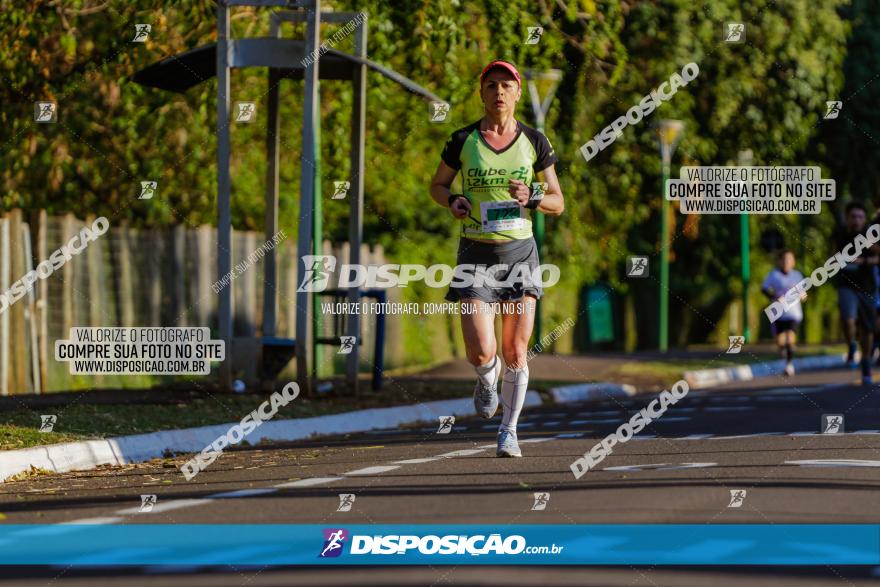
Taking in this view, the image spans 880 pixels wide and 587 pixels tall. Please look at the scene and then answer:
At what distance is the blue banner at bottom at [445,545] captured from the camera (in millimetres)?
7109

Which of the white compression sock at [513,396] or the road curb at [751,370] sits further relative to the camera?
the road curb at [751,370]

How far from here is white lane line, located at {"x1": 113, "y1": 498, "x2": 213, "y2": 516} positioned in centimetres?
868

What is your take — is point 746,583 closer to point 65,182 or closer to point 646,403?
point 646,403

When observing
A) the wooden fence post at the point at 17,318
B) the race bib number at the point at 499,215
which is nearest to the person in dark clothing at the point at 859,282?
the wooden fence post at the point at 17,318

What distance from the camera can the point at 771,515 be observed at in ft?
27.0

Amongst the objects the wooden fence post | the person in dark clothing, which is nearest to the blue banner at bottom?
the wooden fence post

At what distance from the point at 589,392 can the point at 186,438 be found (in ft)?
31.7

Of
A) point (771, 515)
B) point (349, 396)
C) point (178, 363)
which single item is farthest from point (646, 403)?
point (771, 515)

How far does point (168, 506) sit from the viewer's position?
349 inches

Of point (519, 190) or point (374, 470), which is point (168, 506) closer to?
point (374, 470)

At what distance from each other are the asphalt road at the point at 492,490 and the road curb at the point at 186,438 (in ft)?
0.97

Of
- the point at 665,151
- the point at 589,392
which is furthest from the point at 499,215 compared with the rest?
the point at 665,151

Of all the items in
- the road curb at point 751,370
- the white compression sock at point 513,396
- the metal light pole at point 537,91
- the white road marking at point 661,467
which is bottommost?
the road curb at point 751,370

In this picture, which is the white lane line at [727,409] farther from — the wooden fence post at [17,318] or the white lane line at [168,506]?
the white lane line at [168,506]
